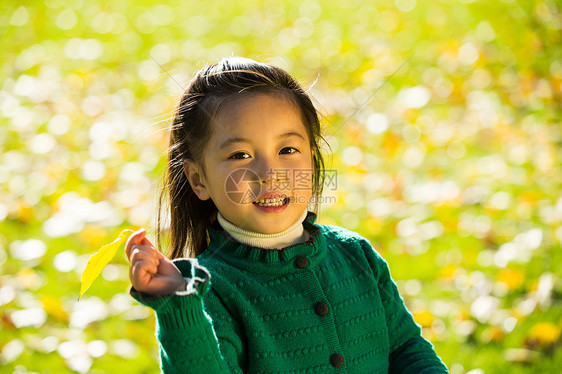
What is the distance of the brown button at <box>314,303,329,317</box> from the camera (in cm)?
163

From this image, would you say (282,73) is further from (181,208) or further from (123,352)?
(123,352)

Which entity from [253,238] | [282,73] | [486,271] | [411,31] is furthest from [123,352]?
[411,31]

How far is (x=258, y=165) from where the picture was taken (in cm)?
162

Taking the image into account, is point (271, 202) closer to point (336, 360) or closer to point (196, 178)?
point (196, 178)

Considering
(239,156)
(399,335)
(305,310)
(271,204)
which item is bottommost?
(399,335)

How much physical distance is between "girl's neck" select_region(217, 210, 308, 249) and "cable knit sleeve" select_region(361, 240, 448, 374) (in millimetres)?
218

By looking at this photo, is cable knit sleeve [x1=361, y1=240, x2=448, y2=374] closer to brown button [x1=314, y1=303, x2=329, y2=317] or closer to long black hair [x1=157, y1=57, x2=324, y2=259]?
brown button [x1=314, y1=303, x2=329, y2=317]

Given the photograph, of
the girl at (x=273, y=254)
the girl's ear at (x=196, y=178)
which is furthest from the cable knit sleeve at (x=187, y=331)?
the girl's ear at (x=196, y=178)

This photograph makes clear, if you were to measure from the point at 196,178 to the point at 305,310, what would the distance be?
45cm

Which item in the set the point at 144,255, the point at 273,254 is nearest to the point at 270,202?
the point at 273,254

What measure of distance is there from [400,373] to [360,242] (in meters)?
0.37

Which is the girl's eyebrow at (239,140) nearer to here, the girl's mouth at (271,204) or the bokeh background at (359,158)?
the girl's mouth at (271,204)

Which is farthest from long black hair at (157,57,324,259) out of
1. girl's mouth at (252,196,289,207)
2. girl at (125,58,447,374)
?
girl's mouth at (252,196,289,207)

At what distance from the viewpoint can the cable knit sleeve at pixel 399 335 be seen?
179 cm
